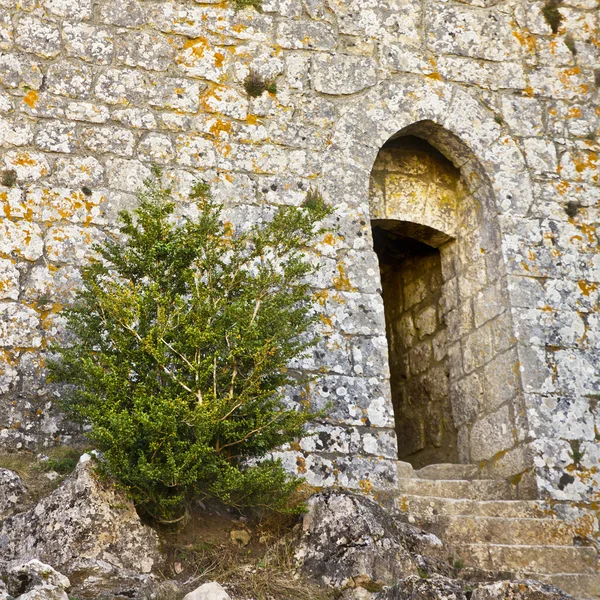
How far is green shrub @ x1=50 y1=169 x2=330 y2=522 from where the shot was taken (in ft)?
13.0

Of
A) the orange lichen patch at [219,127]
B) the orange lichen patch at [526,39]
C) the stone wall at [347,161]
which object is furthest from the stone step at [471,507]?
the orange lichen patch at [526,39]

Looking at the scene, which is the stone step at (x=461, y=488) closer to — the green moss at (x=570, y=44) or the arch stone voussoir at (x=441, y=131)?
the arch stone voussoir at (x=441, y=131)

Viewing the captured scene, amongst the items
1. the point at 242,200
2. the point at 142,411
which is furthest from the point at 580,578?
the point at 242,200

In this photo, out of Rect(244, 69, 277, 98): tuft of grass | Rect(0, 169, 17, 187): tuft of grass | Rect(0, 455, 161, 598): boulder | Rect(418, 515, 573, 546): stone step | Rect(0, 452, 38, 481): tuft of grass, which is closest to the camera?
Rect(0, 455, 161, 598): boulder

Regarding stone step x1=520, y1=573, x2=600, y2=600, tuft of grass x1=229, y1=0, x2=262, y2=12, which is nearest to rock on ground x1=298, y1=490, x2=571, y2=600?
stone step x1=520, y1=573, x2=600, y2=600

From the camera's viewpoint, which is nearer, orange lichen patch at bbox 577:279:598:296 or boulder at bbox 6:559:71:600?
boulder at bbox 6:559:71:600

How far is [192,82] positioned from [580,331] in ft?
9.83

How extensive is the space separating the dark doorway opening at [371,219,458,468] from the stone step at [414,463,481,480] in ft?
1.04

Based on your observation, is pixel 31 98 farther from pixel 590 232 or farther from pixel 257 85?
pixel 590 232

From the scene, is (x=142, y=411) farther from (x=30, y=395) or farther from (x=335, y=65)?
(x=335, y=65)

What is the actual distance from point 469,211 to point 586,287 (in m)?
0.98

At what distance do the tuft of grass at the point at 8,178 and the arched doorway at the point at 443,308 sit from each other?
93.7 inches

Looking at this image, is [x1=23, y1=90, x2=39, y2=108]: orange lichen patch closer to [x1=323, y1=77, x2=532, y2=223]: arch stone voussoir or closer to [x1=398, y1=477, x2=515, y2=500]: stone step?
[x1=323, y1=77, x2=532, y2=223]: arch stone voussoir

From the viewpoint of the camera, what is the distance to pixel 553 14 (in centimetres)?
671
